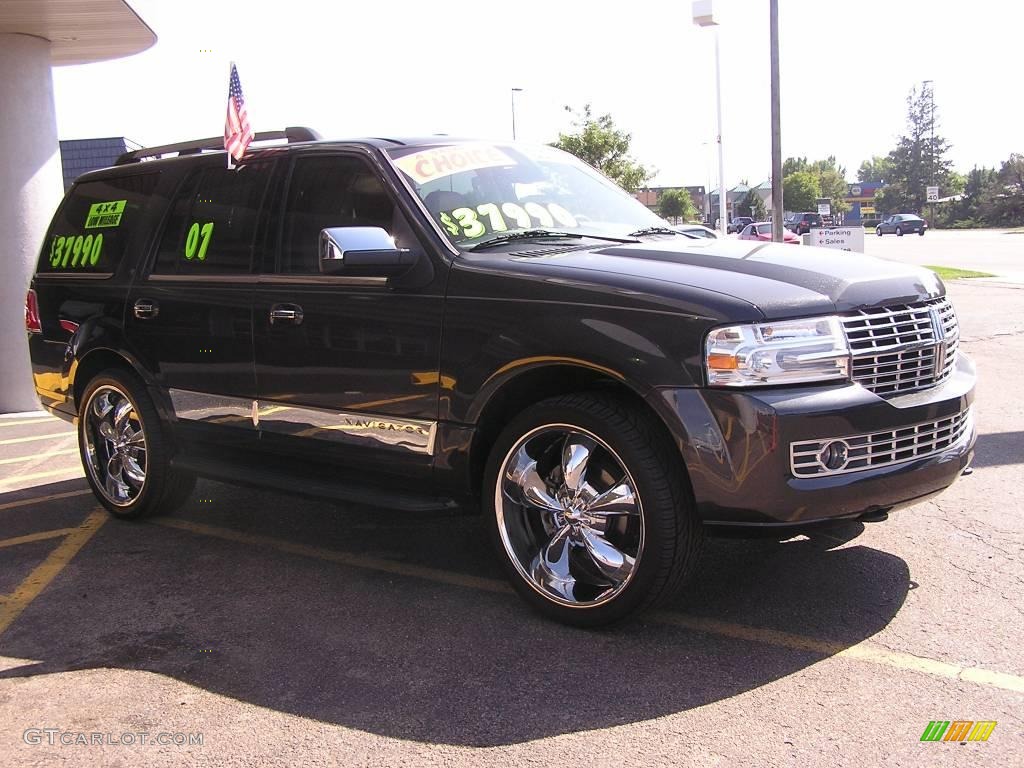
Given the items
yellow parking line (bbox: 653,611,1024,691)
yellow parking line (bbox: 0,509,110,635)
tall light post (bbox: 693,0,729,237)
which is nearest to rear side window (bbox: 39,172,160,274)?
yellow parking line (bbox: 0,509,110,635)

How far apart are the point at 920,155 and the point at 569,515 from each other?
4964 inches

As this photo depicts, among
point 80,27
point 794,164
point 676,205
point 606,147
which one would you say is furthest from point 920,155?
point 80,27

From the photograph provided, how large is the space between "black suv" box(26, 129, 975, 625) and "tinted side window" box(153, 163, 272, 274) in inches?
0.6

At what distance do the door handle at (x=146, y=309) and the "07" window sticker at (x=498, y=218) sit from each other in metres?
1.82

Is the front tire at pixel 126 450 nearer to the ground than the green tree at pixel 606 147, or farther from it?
nearer to the ground

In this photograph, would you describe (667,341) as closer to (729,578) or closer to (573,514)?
(573,514)

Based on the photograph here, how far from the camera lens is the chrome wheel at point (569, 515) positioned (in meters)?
3.80

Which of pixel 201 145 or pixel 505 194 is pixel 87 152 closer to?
pixel 201 145

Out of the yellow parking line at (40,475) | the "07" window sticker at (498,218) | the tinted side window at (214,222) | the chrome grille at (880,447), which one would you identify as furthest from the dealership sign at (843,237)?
the chrome grille at (880,447)

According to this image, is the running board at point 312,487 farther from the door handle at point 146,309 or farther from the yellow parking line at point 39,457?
the yellow parking line at point 39,457

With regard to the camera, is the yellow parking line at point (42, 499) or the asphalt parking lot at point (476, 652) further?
the yellow parking line at point (42, 499)

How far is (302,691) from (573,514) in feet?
3.86

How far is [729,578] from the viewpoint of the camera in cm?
440

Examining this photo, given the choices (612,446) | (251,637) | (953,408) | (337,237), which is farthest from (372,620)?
(953,408)
